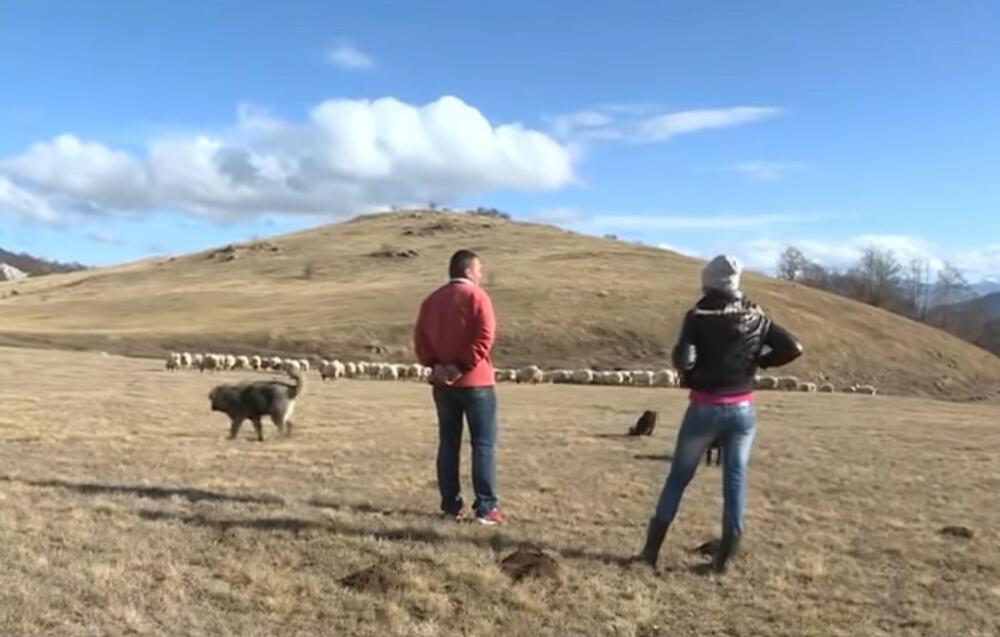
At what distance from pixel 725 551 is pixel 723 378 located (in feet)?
4.25

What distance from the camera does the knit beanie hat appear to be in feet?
26.0

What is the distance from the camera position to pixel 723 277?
7.92 meters

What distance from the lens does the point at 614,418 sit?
72.9 feet

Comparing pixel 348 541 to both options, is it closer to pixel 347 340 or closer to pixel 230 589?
pixel 230 589

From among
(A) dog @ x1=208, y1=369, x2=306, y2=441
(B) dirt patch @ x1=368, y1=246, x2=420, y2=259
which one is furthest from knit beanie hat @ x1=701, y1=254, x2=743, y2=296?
(B) dirt patch @ x1=368, y1=246, x2=420, y2=259

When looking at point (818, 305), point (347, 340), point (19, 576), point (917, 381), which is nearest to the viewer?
point (19, 576)

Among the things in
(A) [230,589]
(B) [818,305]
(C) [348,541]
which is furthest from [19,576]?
(B) [818,305]

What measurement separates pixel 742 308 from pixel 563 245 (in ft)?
327

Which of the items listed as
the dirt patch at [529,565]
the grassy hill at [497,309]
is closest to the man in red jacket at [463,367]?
the dirt patch at [529,565]

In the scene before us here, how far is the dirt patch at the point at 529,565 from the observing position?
7555 mm

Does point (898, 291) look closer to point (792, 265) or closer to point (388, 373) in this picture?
point (792, 265)

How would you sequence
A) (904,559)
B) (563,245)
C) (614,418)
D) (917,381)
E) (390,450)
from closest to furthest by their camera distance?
1. (904,559)
2. (390,450)
3. (614,418)
4. (917,381)
5. (563,245)

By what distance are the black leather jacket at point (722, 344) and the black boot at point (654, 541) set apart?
43.2 inches

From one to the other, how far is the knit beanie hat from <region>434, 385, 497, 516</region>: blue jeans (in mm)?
2403
